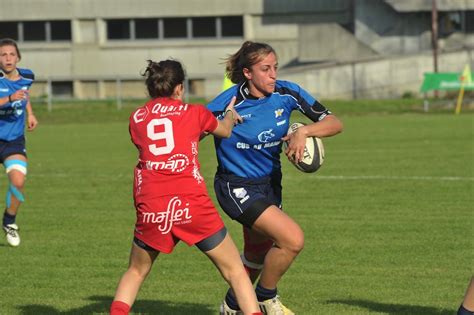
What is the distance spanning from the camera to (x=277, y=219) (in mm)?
7598

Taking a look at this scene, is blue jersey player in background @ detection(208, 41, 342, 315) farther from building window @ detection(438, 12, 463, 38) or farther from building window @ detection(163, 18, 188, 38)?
building window @ detection(163, 18, 188, 38)

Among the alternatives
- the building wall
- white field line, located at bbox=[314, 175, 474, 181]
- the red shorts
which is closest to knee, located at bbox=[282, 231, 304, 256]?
the red shorts

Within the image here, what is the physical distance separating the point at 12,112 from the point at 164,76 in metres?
5.68

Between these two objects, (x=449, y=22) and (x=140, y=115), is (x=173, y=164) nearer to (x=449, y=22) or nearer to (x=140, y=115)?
(x=140, y=115)

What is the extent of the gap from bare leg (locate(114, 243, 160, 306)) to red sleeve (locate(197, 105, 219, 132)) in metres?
0.83

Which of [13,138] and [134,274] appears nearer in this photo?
[134,274]

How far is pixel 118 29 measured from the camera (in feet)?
169

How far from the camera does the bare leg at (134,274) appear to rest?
7.00 metres

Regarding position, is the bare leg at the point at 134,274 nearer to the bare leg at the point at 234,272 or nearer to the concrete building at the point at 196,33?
→ the bare leg at the point at 234,272

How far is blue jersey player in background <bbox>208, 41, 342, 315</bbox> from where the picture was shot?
25.1ft

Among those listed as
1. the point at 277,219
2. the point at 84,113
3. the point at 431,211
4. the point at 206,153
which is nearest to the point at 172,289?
the point at 277,219

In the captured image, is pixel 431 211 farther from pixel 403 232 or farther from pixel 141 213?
pixel 141 213

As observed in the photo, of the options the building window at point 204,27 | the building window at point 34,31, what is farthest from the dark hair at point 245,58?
the building window at point 34,31

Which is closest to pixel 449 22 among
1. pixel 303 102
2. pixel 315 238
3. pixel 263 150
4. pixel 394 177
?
pixel 394 177
